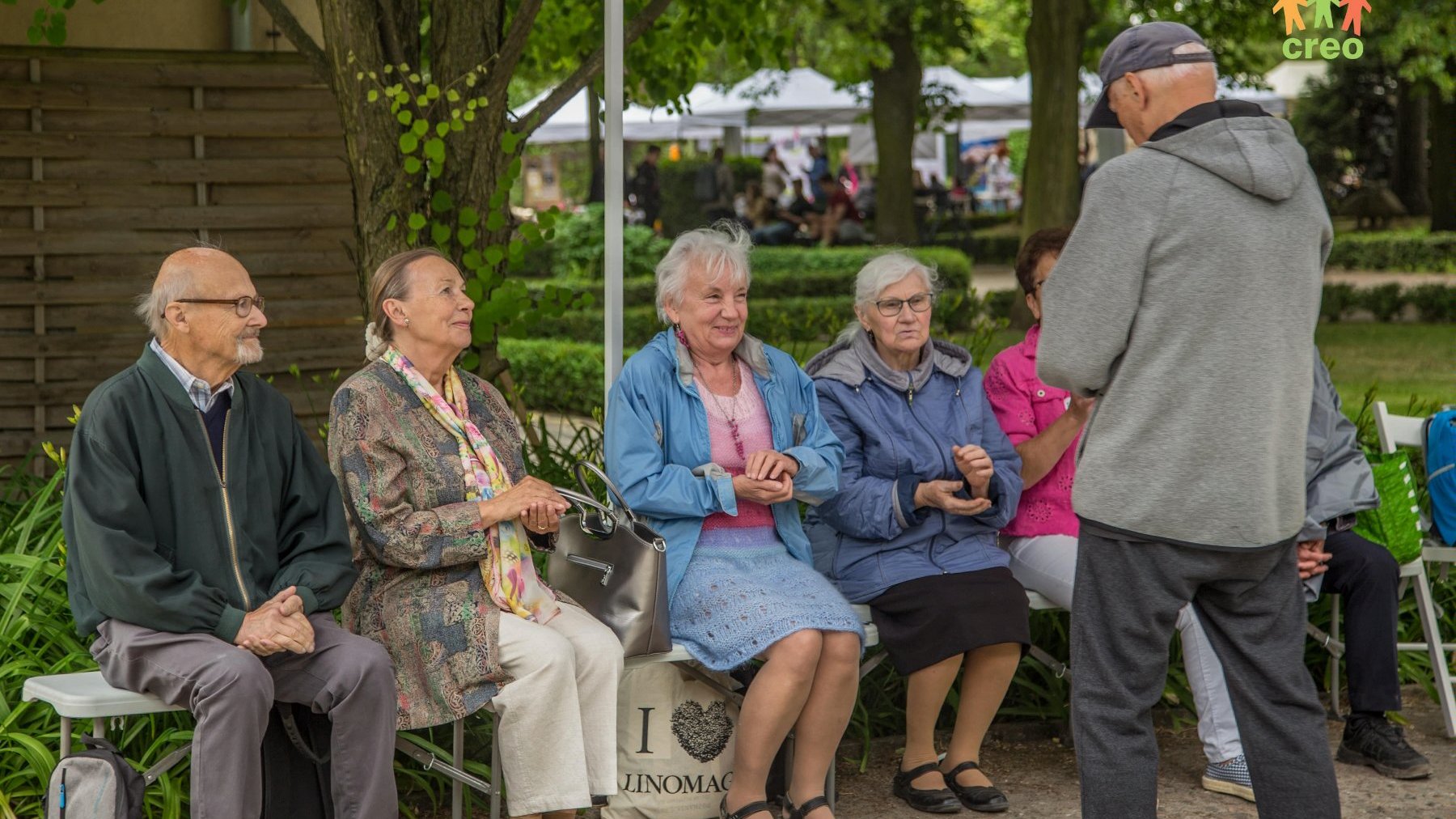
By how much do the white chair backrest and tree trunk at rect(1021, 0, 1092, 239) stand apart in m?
7.93

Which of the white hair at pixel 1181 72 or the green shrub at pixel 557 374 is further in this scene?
the green shrub at pixel 557 374

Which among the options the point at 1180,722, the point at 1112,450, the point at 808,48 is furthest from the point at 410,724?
the point at 808,48

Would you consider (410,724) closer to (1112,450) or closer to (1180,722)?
(1112,450)

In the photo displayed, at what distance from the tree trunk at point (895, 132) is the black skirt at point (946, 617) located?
576 inches

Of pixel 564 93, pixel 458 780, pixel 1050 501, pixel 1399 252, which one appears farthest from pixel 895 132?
pixel 458 780

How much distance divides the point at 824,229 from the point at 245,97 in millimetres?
15239

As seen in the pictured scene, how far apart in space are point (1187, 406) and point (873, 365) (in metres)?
1.46

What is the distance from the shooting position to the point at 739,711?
3.85 metres

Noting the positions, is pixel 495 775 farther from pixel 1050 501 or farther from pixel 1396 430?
pixel 1396 430

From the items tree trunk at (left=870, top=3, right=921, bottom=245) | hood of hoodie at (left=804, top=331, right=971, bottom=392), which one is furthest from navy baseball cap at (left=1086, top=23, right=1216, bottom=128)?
tree trunk at (left=870, top=3, right=921, bottom=245)

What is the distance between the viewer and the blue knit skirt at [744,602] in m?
3.71

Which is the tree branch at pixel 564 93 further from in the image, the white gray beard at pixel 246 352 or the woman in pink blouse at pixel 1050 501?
the white gray beard at pixel 246 352

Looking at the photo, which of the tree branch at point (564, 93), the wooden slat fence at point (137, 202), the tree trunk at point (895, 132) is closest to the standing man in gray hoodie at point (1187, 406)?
the tree branch at point (564, 93)

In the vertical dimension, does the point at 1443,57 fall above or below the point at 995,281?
above
